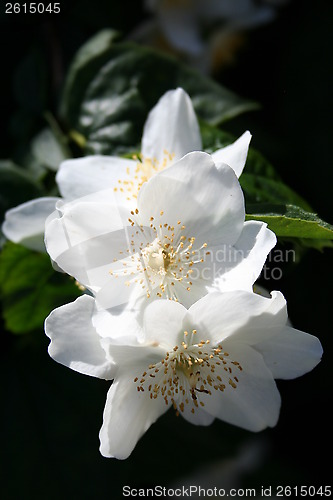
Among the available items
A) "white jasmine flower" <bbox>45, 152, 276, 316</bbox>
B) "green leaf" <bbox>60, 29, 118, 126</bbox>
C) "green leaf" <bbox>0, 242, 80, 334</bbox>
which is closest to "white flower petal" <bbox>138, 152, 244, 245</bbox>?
"white jasmine flower" <bbox>45, 152, 276, 316</bbox>

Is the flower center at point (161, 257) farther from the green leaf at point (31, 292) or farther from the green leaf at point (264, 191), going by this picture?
the green leaf at point (31, 292)

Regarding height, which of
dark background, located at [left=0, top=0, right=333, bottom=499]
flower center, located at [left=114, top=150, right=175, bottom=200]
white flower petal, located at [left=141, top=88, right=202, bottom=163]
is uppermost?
white flower petal, located at [left=141, top=88, right=202, bottom=163]

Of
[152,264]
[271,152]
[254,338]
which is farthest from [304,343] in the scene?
[271,152]

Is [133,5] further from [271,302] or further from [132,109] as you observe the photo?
[271,302]

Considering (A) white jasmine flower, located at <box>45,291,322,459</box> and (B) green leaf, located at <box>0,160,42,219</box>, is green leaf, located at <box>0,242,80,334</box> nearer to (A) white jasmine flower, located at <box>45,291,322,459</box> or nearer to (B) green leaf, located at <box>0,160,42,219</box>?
(B) green leaf, located at <box>0,160,42,219</box>

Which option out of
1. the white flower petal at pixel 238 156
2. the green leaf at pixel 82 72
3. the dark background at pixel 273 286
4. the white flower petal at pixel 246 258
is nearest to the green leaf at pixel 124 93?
the green leaf at pixel 82 72
